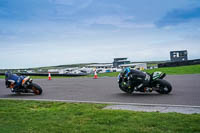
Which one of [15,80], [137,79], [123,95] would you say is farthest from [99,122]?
[15,80]

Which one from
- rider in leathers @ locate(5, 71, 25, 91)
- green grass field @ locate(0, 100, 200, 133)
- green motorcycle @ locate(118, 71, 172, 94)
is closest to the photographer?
green grass field @ locate(0, 100, 200, 133)

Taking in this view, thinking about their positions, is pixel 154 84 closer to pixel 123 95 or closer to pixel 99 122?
pixel 123 95

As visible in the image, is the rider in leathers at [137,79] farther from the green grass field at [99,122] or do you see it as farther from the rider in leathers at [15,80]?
the rider in leathers at [15,80]

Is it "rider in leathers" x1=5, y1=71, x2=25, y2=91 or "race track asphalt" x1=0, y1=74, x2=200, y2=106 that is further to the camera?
"rider in leathers" x1=5, y1=71, x2=25, y2=91

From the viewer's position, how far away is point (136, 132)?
5234 millimetres

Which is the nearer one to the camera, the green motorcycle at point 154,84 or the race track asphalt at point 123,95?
the race track asphalt at point 123,95

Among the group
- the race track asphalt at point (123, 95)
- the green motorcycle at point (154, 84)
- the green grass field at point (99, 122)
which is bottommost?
the green grass field at point (99, 122)

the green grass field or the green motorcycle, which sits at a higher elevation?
the green motorcycle

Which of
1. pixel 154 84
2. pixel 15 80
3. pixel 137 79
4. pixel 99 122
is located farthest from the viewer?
pixel 15 80

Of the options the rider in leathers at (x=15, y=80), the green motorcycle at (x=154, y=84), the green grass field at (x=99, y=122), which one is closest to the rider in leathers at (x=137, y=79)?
the green motorcycle at (x=154, y=84)

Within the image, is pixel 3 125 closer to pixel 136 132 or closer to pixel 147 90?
pixel 136 132

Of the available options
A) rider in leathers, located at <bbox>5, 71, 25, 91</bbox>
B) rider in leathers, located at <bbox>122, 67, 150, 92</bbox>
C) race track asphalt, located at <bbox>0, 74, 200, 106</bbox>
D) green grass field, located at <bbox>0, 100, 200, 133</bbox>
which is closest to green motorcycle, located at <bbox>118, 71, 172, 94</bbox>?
rider in leathers, located at <bbox>122, 67, 150, 92</bbox>

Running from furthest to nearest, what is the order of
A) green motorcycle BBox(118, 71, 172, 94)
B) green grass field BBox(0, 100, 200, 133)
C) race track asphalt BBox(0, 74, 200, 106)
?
green motorcycle BBox(118, 71, 172, 94) < race track asphalt BBox(0, 74, 200, 106) < green grass field BBox(0, 100, 200, 133)

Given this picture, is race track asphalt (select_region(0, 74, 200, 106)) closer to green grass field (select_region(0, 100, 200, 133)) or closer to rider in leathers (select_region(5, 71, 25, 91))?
rider in leathers (select_region(5, 71, 25, 91))
